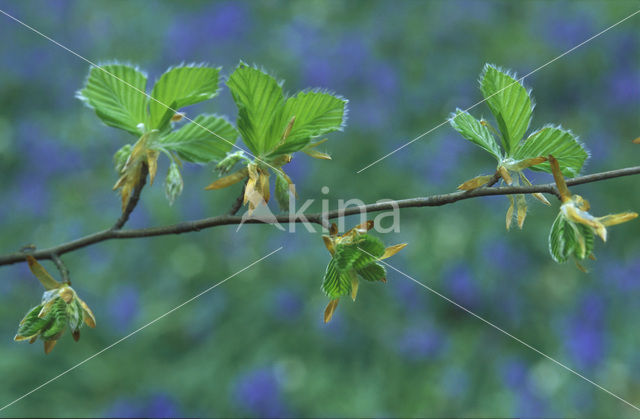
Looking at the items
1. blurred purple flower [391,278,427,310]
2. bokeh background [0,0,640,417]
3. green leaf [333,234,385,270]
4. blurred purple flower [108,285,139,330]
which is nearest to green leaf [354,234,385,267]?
green leaf [333,234,385,270]

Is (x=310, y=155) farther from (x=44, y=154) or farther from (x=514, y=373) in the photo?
(x=44, y=154)

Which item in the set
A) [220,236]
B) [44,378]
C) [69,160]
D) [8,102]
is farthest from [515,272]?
[8,102]

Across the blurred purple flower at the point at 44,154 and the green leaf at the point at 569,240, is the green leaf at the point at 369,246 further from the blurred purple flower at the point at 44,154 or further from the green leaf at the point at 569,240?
the blurred purple flower at the point at 44,154

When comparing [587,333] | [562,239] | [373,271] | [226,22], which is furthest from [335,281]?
[226,22]

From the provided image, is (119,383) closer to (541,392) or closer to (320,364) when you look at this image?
(320,364)

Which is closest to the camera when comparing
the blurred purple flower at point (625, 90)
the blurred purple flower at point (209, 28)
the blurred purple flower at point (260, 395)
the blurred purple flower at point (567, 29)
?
the blurred purple flower at point (260, 395)

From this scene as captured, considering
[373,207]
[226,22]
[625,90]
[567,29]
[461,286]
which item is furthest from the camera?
[226,22]

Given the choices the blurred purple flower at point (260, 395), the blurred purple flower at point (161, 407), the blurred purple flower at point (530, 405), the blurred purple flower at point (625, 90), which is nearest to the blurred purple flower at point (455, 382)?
the blurred purple flower at point (530, 405)
